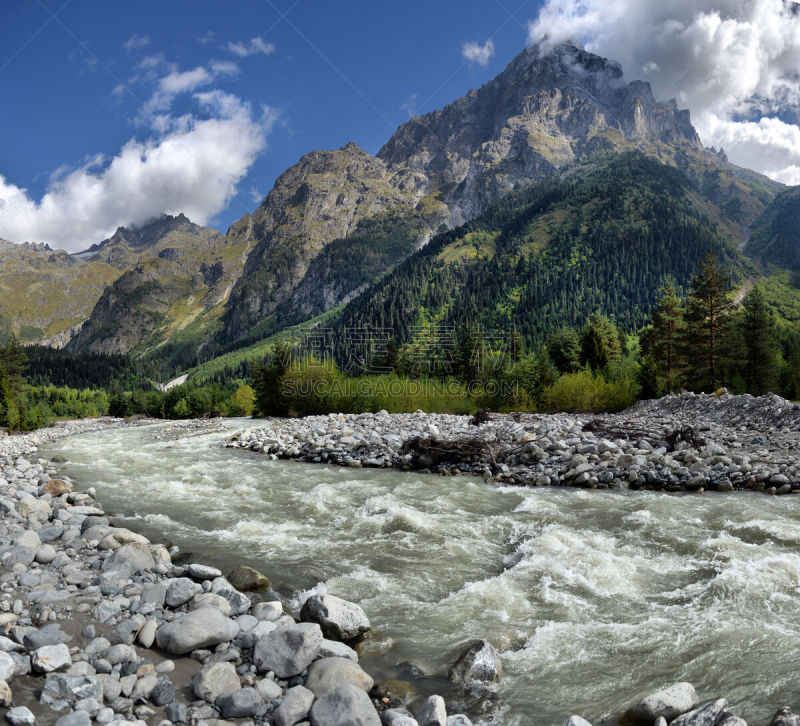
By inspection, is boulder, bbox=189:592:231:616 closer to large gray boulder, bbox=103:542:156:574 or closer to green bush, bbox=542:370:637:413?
large gray boulder, bbox=103:542:156:574

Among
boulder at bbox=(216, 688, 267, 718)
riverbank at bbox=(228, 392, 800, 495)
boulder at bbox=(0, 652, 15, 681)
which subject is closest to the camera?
boulder at bbox=(0, 652, 15, 681)

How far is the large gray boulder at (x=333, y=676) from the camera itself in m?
4.64

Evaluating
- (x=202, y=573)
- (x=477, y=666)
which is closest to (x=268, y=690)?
(x=477, y=666)

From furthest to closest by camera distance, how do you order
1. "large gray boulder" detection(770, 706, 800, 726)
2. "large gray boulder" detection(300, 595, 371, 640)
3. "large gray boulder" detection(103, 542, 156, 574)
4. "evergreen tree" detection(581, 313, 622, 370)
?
"evergreen tree" detection(581, 313, 622, 370) < "large gray boulder" detection(103, 542, 156, 574) < "large gray boulder" detection(300, 595, 371, 640) < "large gray boulder" detection(770, 706, 800, 726)

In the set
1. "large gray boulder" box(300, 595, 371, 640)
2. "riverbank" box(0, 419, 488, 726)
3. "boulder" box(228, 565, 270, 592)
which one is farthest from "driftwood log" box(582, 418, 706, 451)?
"boulder" box(228, 565, 270, 592)

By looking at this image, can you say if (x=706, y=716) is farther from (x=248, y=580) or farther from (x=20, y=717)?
(x=248, y=580)

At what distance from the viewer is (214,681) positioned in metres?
4.61

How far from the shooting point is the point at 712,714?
13.1 feet

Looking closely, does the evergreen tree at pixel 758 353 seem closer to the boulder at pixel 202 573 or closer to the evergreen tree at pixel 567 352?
the evergreen tree at pixel 567 352

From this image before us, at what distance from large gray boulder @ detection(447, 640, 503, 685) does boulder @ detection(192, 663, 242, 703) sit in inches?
94.7

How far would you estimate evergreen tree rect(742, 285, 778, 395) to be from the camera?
4125cm

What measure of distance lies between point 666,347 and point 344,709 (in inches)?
2004

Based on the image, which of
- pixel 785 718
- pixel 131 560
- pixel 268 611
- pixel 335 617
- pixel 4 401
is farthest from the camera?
pixel 4 401

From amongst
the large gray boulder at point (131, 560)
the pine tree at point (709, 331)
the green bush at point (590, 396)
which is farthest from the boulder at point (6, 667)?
the pine tree at point (709, 331)
